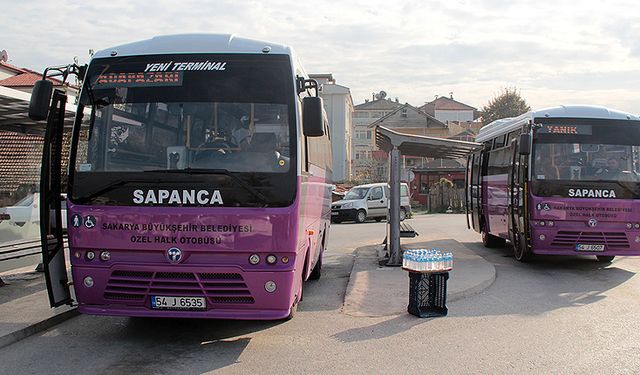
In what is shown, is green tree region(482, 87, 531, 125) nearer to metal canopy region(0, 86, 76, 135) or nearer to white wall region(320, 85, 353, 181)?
white wall region(320, 85, 353, 181)

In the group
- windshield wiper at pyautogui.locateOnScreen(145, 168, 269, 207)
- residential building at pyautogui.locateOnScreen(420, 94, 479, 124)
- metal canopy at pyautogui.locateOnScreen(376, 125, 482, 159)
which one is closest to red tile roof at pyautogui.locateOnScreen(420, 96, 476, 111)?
residential building at pyautogui.locateOnScreen(420, 94, 479, 124)

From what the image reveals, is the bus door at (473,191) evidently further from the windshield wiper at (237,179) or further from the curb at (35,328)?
the curb at (35,328)

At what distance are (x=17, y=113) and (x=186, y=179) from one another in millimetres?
5191

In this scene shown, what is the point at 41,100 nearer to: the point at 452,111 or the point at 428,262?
the point at 428,262

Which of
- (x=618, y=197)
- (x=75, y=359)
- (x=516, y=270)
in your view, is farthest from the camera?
(x=516, y=270)

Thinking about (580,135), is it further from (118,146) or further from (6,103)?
(6,103)

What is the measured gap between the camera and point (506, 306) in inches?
357

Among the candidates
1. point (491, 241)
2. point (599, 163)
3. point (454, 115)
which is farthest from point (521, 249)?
point (454, 115)

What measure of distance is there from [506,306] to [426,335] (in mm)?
2267

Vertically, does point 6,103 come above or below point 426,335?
above

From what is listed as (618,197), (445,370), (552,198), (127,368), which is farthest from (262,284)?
(618,197)

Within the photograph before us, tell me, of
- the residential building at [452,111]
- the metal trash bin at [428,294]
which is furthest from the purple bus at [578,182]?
the residential building at [452,111]

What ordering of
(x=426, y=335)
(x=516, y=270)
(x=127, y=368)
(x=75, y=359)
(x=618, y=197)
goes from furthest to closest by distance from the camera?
(x=516, y=270) < (x=618, y=197) < (x=426, y=335) < (x=75, y=359) < (x=127, y=368)

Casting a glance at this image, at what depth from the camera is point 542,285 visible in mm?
10961
